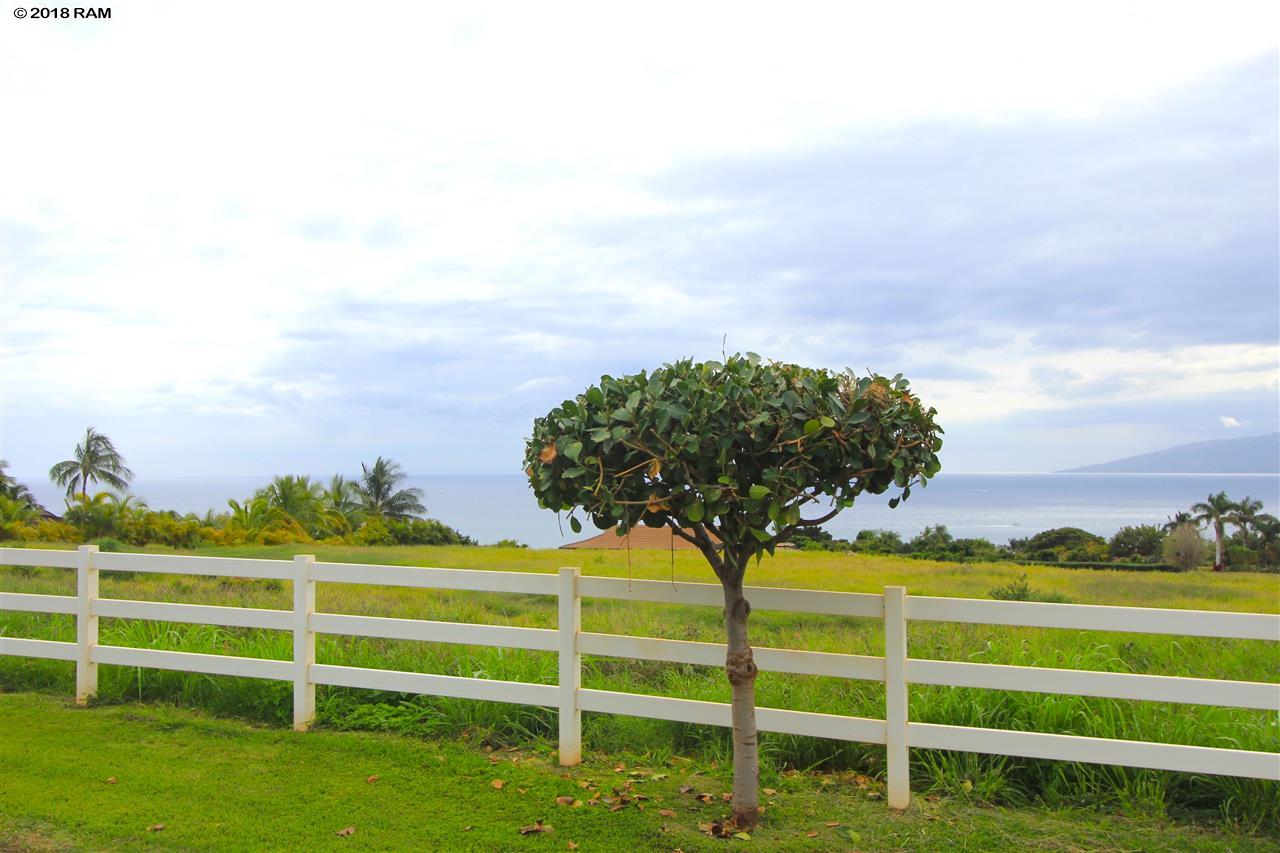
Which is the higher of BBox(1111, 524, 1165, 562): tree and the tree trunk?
the tree trunk

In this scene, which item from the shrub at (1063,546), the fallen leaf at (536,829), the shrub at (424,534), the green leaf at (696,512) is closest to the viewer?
the green leaf at (696,512)

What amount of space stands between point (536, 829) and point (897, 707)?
214cm

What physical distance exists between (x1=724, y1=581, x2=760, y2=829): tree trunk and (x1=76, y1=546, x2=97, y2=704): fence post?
18.7 ft

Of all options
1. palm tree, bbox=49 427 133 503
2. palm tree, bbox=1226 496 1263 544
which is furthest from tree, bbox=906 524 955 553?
palm tree, bbox=49 427 133 503

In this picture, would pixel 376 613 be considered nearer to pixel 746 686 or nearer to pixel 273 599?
pixel 273 599

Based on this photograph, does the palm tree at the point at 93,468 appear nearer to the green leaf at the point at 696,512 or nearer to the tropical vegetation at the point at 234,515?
the tropical vegetation at the point at 234,515

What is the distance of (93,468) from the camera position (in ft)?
155

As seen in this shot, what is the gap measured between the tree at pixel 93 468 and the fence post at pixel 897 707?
51058 millimetres

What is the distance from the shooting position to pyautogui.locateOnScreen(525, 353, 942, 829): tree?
13.6 feet

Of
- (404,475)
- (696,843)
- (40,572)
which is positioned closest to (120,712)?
(696,843)

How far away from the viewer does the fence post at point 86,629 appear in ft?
23.4

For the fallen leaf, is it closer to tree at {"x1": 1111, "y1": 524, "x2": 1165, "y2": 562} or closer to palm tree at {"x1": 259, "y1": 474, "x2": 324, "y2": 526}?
tree at {"x1": 1111, "y1": 524, "x2": 1165, "y2": 562}

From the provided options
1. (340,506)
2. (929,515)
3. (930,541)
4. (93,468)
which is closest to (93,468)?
(93,468)

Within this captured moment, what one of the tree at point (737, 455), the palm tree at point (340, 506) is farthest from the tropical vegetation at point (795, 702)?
the palm tree at point (340, 506)
